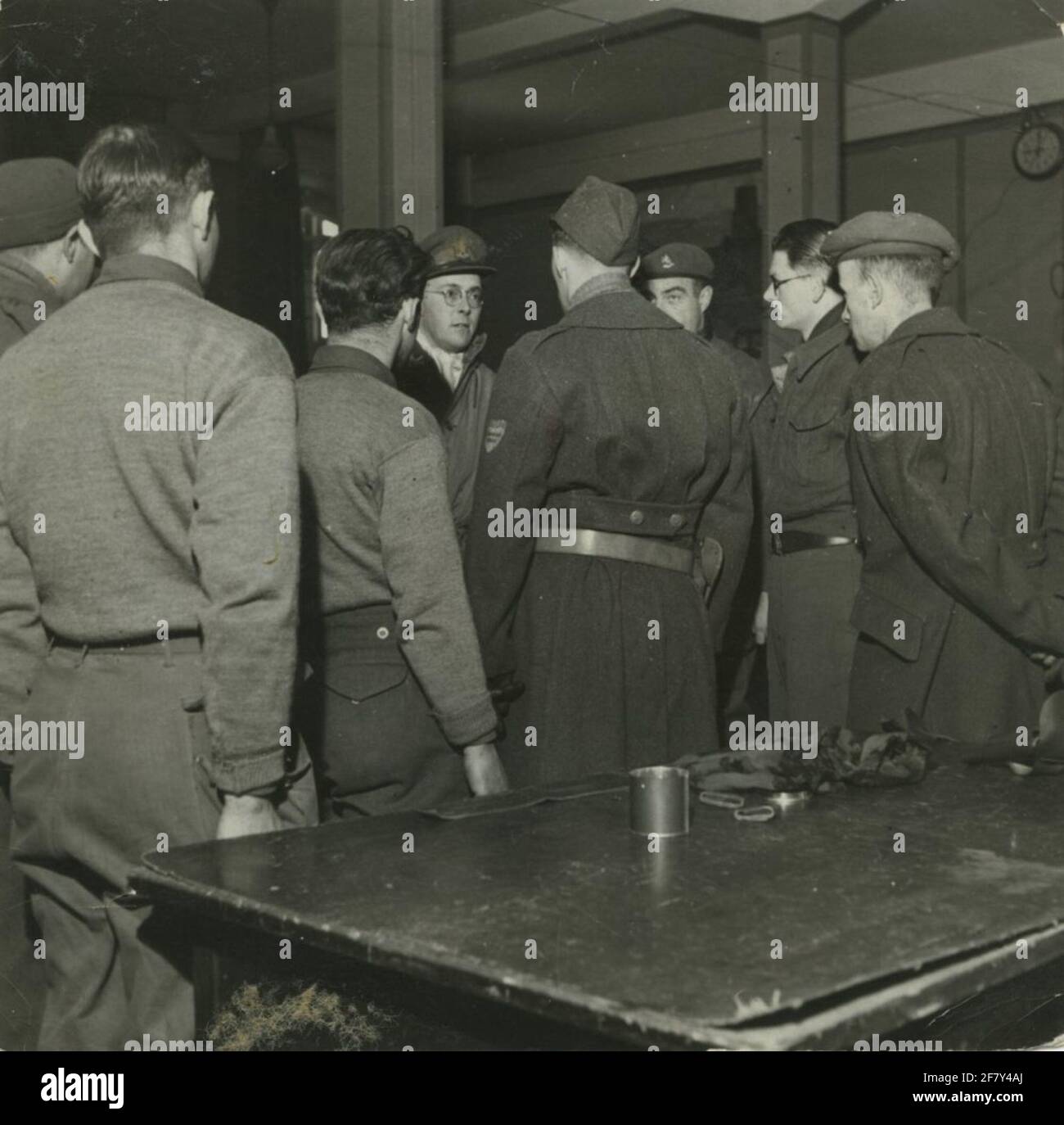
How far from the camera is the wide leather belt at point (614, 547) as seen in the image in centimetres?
345

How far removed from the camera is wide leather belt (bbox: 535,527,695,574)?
345 cm

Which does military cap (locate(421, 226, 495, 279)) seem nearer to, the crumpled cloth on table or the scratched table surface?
the crumpled cloth on table

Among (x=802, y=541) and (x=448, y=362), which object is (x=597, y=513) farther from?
(x=448, y=362)

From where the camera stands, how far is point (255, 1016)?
1.88 m

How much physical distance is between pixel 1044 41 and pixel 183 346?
8.66m

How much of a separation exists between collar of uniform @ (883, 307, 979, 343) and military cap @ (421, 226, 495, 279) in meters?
1.42

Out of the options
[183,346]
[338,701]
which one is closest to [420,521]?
[338,701]

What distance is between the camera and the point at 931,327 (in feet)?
11.6

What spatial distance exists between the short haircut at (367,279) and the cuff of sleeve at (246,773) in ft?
3.97

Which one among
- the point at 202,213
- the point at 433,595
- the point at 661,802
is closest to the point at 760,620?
the point at 433,595

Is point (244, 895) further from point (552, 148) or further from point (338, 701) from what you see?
point (552, 148)

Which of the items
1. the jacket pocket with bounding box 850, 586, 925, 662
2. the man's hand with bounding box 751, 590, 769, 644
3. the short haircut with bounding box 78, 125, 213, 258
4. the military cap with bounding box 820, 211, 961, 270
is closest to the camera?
the short haircut with bounding box 78, 125, 213, 258

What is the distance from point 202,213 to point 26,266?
804 mm

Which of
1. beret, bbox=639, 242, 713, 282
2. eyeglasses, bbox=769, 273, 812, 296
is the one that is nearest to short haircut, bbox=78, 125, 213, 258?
eyeglasses, bbox=769, 273, 812, 296
